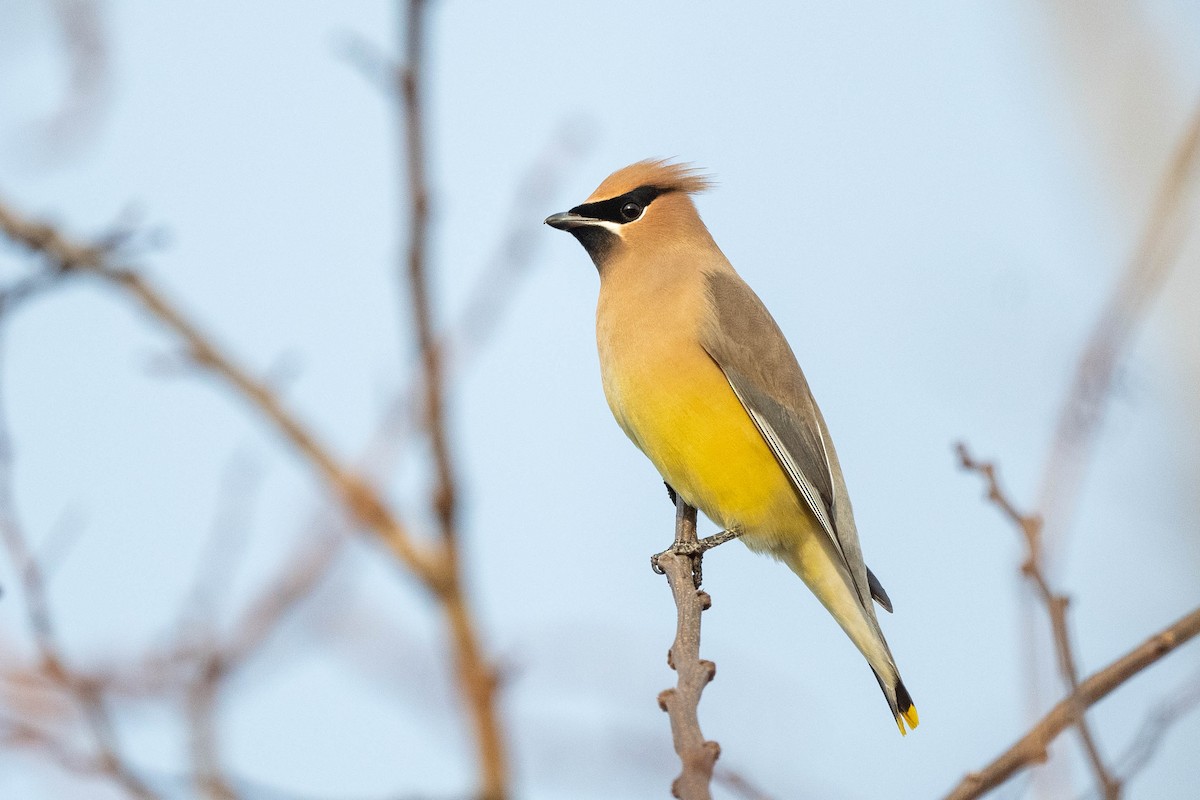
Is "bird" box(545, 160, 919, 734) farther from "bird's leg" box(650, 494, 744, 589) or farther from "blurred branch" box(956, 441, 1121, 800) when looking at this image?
"blurred branch" box(956, 441, 1121, 800)

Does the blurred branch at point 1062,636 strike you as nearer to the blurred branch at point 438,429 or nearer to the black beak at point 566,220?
the blurred branch at point 438,429

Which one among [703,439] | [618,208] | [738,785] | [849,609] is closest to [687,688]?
[738,785]

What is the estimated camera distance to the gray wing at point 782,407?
5055mm

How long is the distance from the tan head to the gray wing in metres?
0.30

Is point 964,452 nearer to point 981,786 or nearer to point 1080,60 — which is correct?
point 981,786

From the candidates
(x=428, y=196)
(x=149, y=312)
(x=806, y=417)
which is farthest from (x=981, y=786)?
(x=806, y=417)

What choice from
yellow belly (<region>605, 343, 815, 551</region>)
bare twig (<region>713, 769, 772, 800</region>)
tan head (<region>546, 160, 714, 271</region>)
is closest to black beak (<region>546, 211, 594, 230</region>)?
tan head (<region>546, 160, 714, 271</region>)

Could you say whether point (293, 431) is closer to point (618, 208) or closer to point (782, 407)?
point (782, 407)

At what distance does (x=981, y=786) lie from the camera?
5.77 ft

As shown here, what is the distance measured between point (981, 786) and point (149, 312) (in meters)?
1.11

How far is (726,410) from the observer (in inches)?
196

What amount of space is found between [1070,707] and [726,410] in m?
3.22

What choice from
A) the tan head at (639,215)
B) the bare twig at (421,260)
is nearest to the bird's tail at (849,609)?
the tan head at (639,215)

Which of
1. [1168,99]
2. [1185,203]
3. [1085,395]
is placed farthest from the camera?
→ [1168,99]
